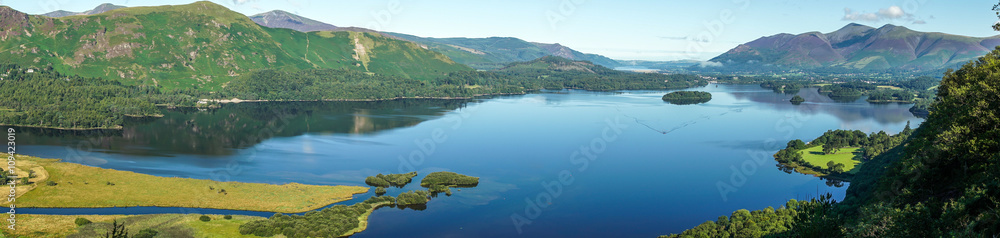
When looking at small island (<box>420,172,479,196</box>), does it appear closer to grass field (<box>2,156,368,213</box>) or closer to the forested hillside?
grass field (<box>2,156,368,213</box>)

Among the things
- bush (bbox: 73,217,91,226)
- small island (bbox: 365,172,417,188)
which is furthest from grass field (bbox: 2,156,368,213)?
bush (bbox: 73,217,91,226)

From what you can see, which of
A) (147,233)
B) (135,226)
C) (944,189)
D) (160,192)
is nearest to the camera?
(944,189)

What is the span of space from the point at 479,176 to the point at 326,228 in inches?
1422

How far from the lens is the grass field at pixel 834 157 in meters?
106

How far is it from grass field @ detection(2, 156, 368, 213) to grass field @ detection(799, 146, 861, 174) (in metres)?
81.9

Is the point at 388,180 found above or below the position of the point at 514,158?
below

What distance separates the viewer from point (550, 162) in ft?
372

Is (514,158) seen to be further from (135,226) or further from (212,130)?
(212,130)

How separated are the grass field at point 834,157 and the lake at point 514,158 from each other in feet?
24.5

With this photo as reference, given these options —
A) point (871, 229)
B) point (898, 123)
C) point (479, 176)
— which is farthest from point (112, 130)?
point (898, 123)

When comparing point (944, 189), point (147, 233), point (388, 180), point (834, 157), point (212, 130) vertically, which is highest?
point (944, 189)

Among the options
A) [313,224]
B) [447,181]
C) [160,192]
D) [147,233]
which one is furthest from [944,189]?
[160,192]

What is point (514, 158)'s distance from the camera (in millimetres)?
116812

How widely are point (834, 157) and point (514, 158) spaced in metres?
61.1
